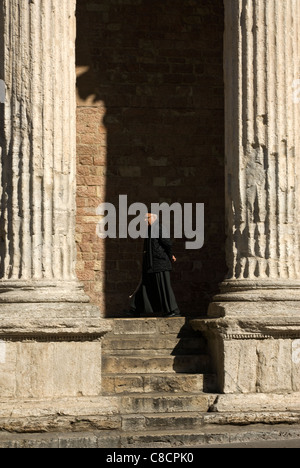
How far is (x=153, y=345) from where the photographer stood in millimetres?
11828

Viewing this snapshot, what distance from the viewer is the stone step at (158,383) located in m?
11.0

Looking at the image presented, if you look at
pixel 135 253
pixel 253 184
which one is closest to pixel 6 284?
pixel 253 184

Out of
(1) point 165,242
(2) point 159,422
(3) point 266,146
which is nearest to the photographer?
(2) point 159,422

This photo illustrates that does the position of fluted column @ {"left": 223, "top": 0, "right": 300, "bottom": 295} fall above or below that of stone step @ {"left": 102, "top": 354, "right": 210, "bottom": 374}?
above

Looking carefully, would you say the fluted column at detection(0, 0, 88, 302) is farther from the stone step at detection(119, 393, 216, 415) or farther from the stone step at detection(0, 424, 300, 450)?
the stone step at detection(0, 424, 300, 450)

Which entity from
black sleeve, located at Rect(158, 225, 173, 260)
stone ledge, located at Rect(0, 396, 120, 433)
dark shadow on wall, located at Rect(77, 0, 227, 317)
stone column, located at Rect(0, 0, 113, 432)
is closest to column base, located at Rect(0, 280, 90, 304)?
stone column, located at Rect(0, 0, 113, 432)

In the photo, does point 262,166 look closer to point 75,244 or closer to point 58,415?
point 75,244

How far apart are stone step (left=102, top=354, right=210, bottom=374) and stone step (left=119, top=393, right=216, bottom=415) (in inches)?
30.1

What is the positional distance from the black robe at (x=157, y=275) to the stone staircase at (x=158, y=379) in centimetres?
121

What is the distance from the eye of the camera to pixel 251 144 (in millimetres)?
11266

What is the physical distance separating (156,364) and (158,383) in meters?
0.49

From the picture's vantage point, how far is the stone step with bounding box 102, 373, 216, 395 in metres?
11.0

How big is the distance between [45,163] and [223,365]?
9.70 ft

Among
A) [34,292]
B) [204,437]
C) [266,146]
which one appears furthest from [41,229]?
[204,437]
